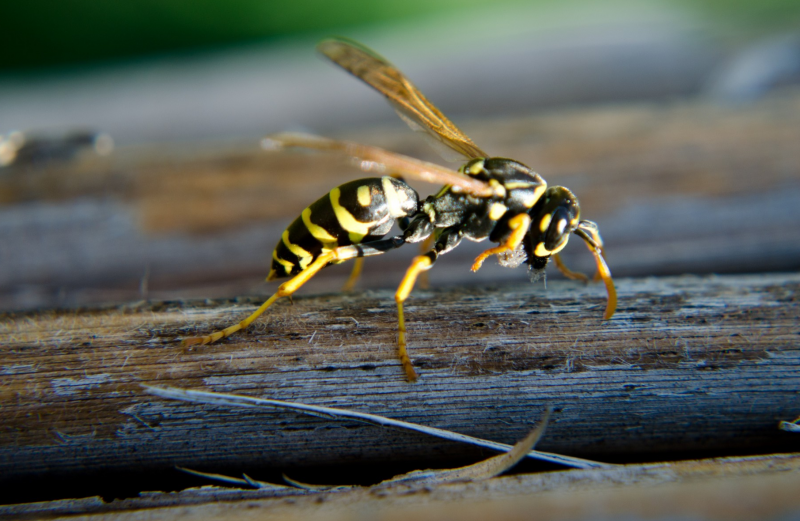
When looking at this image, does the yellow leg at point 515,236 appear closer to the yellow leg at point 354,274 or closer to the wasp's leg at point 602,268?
the wasp's leg at point 602,268

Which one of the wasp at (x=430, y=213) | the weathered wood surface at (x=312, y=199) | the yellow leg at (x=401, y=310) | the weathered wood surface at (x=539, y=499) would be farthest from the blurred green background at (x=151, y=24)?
the weathered wood surface at (x=539, y=499)

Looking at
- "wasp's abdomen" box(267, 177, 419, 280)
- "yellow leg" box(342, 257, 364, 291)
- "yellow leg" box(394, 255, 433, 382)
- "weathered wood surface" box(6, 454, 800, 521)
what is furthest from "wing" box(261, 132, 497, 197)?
"weathered wood surface" box(6, 454, 800, 521)

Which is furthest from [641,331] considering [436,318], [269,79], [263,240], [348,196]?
[269,79]

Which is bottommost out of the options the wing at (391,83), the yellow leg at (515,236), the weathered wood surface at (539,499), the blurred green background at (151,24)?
the weathered wood surface at (539,499)

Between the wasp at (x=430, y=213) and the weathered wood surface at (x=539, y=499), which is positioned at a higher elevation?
the wasp at (x=430, y=213)

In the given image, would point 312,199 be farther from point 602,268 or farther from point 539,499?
point 539,499

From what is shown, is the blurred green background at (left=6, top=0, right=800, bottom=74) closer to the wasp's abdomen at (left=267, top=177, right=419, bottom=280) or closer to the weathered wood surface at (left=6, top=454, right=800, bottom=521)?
the wasp's abdomen at (left=267, top=177, right=419, bottom=280)
